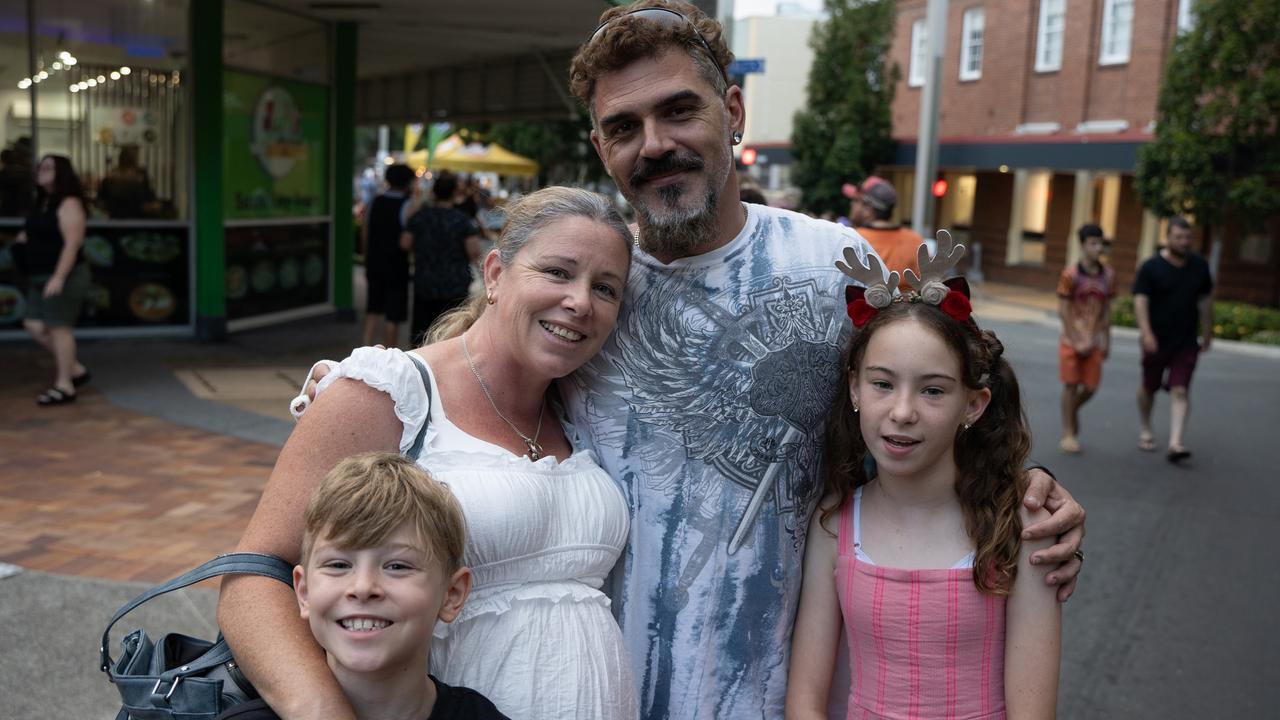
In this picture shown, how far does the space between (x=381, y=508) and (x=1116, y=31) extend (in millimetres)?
24741

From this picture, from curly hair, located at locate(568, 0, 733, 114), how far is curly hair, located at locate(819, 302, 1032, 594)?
0.58m

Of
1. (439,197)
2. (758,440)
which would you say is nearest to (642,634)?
(758,440)

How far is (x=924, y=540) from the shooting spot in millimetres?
2121

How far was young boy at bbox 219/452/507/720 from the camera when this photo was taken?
1662 millimetres

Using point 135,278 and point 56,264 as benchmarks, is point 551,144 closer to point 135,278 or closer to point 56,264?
point 135,278

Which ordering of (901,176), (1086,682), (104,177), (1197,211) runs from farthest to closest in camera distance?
(901,176) → (1197,211) → (104,177) → (1086,682)

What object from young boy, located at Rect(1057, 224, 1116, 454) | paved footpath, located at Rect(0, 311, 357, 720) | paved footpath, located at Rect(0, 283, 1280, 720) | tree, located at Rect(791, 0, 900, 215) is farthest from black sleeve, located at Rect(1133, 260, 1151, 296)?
tree, located at Rect(791, 0, 900, 215)

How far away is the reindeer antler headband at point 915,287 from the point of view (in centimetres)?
211

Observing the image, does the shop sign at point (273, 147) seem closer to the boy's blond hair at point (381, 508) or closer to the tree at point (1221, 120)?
the boy's blond hair at point (381, 508)

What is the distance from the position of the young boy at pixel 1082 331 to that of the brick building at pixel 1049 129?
12.6 metres

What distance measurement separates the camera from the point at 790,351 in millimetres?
2143

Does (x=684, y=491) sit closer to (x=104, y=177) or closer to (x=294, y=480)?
(x=294, y=480)

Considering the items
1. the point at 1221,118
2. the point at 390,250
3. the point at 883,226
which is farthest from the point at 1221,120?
the point at 390,250

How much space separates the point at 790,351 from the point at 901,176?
99.0ft
